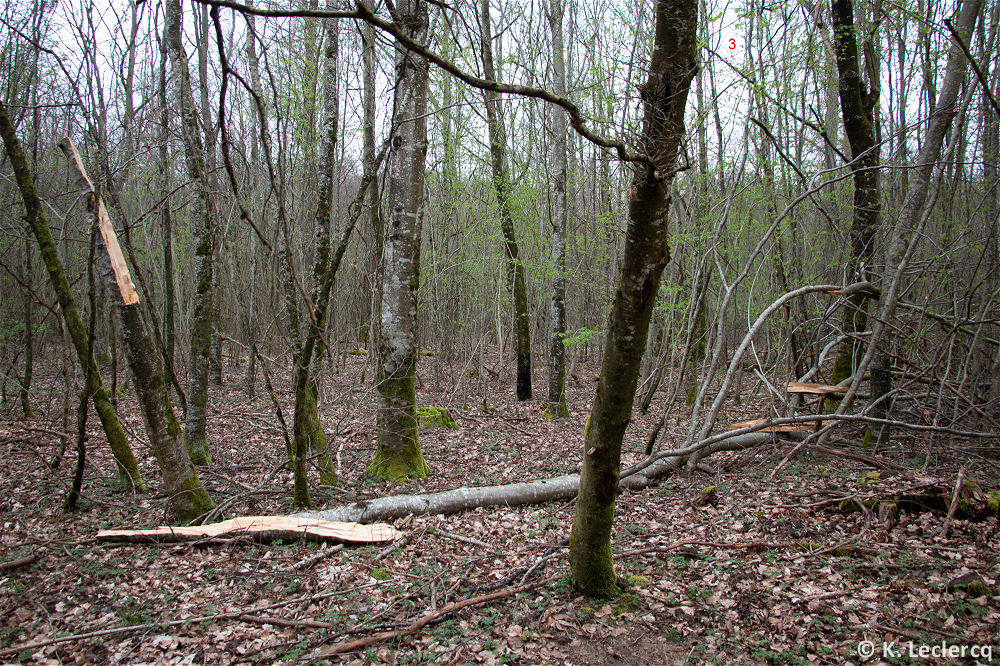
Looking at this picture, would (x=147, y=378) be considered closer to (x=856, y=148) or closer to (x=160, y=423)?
(x=160, y=423)

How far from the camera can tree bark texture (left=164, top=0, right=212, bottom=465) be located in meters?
5.78

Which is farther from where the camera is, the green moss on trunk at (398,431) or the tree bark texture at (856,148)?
the tree bark texture at (856,148)

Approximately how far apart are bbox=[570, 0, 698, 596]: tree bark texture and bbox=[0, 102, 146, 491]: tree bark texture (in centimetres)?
427

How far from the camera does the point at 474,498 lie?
5328 mm

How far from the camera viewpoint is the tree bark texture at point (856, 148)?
6461mm

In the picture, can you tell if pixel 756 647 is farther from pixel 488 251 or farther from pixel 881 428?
pixel 488 251

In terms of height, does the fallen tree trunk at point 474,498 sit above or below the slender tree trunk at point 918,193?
below

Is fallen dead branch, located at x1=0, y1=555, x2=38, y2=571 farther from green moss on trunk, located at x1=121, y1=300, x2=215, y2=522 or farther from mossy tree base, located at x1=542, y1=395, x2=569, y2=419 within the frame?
mossy tree base, located at x1=542, y1=395, x2=569, y2=419

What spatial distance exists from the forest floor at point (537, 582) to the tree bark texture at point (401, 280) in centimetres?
64

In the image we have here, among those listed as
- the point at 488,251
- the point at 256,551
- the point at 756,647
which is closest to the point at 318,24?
the point at 488,251

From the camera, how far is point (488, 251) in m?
13.6

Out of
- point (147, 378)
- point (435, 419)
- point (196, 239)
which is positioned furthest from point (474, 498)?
point (196, 239)

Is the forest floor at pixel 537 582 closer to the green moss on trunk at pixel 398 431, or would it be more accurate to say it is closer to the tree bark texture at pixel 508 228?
the green moss on trunk at pixel 398 431

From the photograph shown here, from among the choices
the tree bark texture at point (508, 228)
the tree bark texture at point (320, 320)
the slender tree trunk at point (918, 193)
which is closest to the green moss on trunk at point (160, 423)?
the tree bark texture at point (320, 320)
